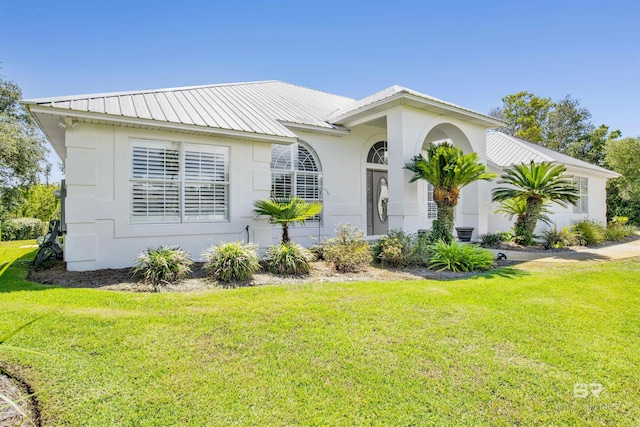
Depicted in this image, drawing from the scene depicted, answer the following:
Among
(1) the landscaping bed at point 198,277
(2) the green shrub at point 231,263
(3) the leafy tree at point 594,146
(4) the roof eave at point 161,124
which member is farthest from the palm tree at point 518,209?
(3) the leafy tree at point 594,146

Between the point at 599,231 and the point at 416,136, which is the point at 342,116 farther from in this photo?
the point at 599,231

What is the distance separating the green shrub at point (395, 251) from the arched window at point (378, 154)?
4832mm

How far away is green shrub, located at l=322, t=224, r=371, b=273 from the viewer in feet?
26.0

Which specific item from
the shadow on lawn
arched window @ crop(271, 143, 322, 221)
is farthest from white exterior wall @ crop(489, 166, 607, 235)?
the shadow on lawn

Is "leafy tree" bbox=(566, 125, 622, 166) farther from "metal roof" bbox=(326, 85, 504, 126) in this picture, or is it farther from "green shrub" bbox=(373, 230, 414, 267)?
"green shrub" bbox=(373, 230, 414, 267)

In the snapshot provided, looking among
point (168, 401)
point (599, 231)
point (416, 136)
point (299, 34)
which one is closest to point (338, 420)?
point (168, 401)

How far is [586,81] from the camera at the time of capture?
668 inches

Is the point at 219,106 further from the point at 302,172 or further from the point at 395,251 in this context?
the point at 395,251

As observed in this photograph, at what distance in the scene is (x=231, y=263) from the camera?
22.4ft

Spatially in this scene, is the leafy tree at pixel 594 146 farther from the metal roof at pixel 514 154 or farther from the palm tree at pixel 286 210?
the palm tree at pixel 286 210

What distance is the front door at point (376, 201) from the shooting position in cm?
1338

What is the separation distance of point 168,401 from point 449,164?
9.39 meters

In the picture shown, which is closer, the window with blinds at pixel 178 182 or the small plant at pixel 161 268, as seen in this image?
the small plant at pixel 161 268

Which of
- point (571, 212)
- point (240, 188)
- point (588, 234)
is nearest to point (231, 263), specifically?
point (240, 188)
